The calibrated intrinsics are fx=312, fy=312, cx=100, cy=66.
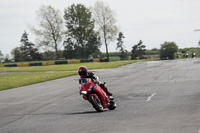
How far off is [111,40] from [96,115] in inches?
2591

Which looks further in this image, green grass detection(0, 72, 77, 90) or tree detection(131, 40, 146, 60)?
tree detection(131, 40, 146, 60)

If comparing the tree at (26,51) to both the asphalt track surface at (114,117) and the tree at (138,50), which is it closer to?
the tree at (138,50)

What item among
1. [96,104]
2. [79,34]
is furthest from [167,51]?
[96,104]

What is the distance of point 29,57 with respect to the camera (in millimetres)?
96000

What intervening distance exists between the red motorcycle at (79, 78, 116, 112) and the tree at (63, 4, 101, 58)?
75187 millimetres

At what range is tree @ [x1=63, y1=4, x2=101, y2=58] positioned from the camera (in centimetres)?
8488

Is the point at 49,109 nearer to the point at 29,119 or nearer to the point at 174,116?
the point at 29,119

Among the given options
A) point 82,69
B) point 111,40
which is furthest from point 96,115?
point 111,40

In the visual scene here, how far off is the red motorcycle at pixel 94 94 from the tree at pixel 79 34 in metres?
75.2

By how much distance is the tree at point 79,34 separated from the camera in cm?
8488

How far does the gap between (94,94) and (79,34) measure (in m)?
77.3

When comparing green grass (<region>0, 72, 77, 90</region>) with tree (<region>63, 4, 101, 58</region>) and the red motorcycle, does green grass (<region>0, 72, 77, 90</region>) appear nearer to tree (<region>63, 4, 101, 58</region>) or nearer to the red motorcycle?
the red motorcycle

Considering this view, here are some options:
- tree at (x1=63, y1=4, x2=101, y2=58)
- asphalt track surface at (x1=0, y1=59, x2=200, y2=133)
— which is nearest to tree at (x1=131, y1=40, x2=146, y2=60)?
tree at (x1=63, y1=4, x2=101, y2=58)

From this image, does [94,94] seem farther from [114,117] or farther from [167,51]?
[167,51]
